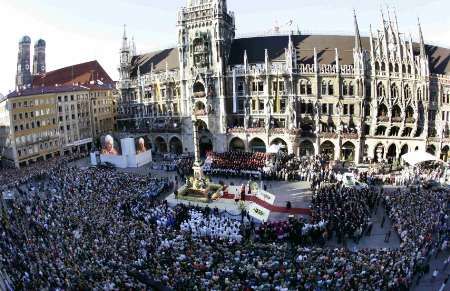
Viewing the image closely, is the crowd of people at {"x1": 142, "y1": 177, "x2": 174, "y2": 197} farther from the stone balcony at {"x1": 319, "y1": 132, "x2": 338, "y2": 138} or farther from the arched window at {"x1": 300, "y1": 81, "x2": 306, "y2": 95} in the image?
the arched window at {"x1": 300, "y1": 81, "x2": 306, "y2": 95}

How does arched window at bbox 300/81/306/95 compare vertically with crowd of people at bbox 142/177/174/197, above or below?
above

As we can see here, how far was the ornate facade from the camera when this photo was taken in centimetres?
5978

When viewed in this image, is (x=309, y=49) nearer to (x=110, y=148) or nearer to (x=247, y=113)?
(x=247, y=113)

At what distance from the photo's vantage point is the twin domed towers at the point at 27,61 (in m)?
117

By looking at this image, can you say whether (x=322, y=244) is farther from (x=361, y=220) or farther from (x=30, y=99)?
(x=30, y=99)

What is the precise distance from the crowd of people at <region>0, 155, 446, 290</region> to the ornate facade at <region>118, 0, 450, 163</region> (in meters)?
19.7

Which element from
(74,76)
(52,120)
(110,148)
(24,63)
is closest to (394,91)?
(110,148)

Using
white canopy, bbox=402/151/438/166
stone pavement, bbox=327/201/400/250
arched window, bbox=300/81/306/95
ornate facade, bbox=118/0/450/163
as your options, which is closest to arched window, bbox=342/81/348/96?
ornate facade, bbox=118/0/450/163

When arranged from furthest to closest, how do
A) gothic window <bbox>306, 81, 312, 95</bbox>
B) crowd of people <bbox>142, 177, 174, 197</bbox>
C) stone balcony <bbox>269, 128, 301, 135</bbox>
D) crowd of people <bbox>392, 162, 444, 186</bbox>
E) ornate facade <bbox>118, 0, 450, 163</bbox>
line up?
gothic window <bbox>306, 81, 312, 95</bbox>
stone balcony <bbox>269, 128, 301, 135</bbox>
ornate facade <bbox>118, 0, 450, 163</bbox>
crowd of people <bbox>392, 162, 444, 186</bbox>
crowd of people <bbox>142, 177, 174, 197</bbox>

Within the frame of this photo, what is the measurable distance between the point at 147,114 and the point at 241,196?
3787 centimetres

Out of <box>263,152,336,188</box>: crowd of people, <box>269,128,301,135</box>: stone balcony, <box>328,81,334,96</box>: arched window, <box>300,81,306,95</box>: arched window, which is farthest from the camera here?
<box>300,81,306,95</box>: arched window

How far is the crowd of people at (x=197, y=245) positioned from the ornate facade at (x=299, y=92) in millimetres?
19660

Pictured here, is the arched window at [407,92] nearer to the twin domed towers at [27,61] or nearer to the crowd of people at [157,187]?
the crowd of people at [157,187]

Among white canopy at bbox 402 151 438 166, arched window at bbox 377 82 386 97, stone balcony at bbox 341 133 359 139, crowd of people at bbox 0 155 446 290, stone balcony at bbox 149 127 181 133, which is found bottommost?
crowd of people at bbox 0 155 446 290
